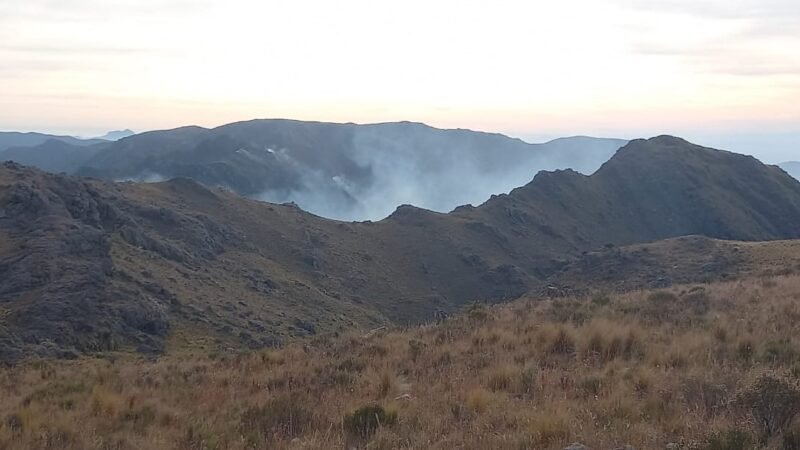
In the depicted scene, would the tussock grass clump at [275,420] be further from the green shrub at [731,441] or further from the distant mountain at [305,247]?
the distant mountain at [305,247]

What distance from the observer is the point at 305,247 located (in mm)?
73500

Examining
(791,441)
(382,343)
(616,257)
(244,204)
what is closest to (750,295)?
(382,343)

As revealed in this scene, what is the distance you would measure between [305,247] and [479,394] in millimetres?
66214

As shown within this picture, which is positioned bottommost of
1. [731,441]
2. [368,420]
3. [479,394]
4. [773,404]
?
[368,420]

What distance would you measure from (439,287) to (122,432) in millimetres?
68654

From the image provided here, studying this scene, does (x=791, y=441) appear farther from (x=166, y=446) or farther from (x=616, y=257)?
(x=616, y=257)

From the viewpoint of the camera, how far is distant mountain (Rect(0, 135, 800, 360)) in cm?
4178

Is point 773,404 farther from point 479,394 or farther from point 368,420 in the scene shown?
point 368,420

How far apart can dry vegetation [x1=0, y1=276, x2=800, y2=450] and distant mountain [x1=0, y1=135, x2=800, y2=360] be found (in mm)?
25174

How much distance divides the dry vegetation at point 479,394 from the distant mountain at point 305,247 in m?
25.2


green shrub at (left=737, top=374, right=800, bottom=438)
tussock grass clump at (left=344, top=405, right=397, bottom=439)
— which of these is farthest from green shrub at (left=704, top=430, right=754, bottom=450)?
tussock grass clump at (left=344, top=405, right=397, bottom=439)

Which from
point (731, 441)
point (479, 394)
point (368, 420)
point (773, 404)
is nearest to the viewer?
point (731, 441)

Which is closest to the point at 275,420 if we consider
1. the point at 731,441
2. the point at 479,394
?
the point at 479,394

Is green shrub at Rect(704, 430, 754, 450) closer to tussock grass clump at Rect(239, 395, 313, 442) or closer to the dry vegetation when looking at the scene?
the dry vegetation
